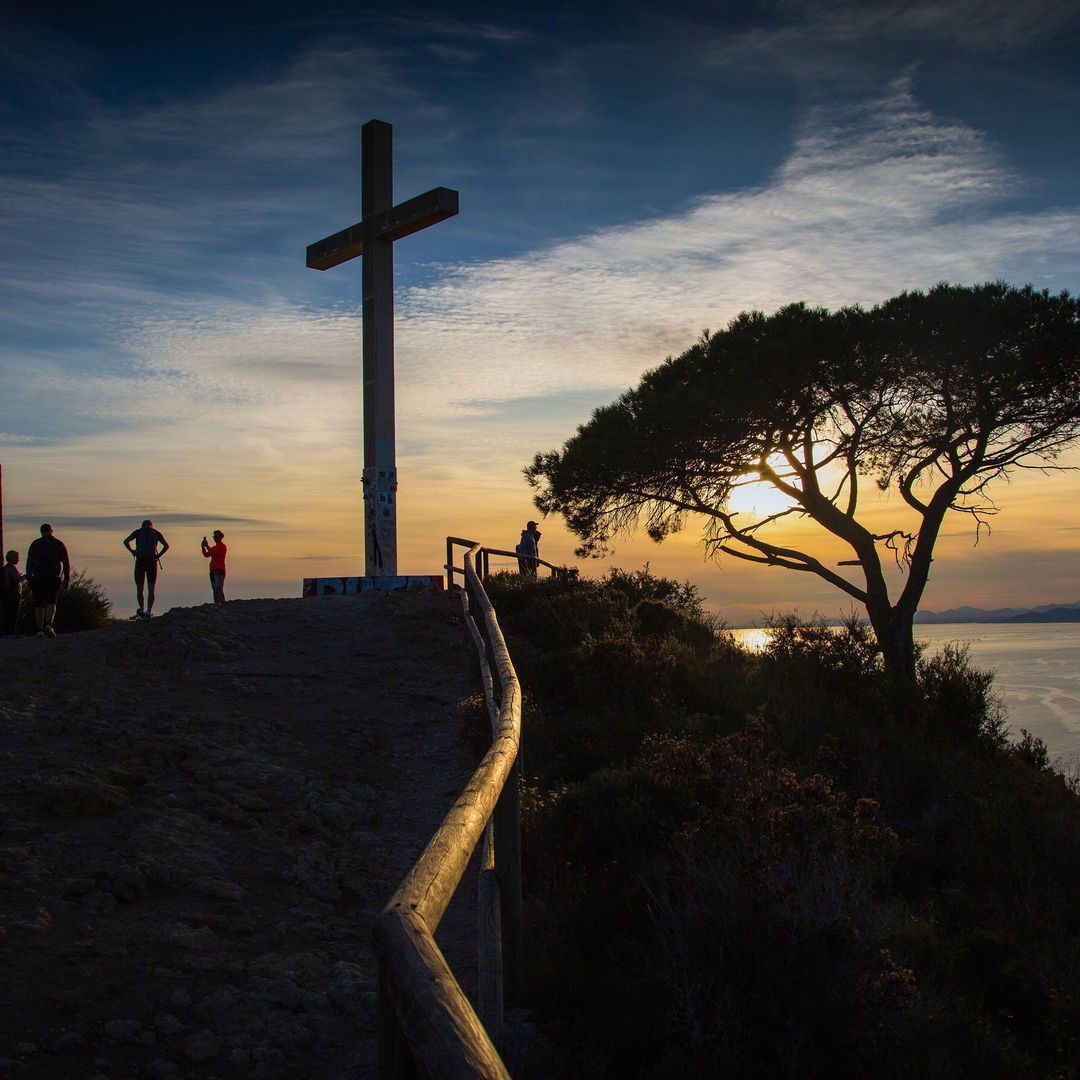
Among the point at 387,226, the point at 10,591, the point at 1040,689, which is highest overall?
the point at 387,226

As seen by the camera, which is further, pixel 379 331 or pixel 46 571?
pixel 379 331

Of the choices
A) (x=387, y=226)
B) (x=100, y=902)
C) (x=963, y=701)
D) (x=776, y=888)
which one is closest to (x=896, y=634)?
(x=963, y=701)

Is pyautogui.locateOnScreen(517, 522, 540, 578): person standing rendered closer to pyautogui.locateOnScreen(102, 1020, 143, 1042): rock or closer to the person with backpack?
the person with backpack

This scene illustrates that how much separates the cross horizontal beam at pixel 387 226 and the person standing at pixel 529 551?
644cm

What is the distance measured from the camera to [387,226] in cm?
1784

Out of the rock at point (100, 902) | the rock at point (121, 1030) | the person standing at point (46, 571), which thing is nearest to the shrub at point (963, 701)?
the rock at point (100, 902)

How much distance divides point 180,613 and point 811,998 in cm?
1146

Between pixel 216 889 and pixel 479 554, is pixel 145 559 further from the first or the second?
pixel 216 889

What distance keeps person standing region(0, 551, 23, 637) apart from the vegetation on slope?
8.42 metres

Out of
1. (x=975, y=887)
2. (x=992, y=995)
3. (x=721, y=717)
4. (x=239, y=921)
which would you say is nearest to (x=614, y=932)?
(x=239, y=921)

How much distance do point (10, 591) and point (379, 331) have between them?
7731mm

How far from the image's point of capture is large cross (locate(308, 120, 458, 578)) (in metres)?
17.8

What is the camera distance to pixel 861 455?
1802 centimetres

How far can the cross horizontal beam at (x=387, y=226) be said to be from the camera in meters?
17.1
